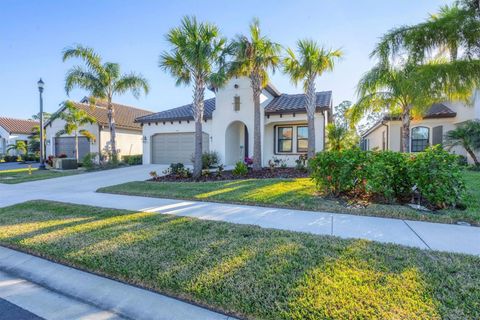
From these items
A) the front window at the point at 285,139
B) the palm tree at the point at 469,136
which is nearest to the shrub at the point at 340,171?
the front window at the point at 285,139

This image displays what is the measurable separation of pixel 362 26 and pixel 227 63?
5.55 metres

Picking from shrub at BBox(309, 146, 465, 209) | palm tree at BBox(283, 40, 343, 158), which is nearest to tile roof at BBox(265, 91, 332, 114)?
palm tree at BBox(283, 40, 343, 158)

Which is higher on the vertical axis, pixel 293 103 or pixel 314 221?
pixel 293 103

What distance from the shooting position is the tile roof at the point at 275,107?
15363 millimetres

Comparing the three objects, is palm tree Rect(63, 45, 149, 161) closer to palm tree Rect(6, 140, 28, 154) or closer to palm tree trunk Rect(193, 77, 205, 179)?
palm tree trunk Rect(193, 77, 205, 179)

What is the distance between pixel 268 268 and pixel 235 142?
48.8ft

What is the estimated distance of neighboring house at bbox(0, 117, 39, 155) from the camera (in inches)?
1337

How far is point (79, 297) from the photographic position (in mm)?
3068

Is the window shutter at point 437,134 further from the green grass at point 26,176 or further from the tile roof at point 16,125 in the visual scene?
the tile roof at point 16,125

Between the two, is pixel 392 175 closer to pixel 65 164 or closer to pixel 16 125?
pixel 65 164

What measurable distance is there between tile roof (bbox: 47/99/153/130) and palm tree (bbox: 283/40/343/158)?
14.7 metres

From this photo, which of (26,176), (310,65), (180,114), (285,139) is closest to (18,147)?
(26,176)

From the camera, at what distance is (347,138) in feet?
49.4

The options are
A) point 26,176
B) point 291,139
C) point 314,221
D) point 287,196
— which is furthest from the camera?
point 291,139
